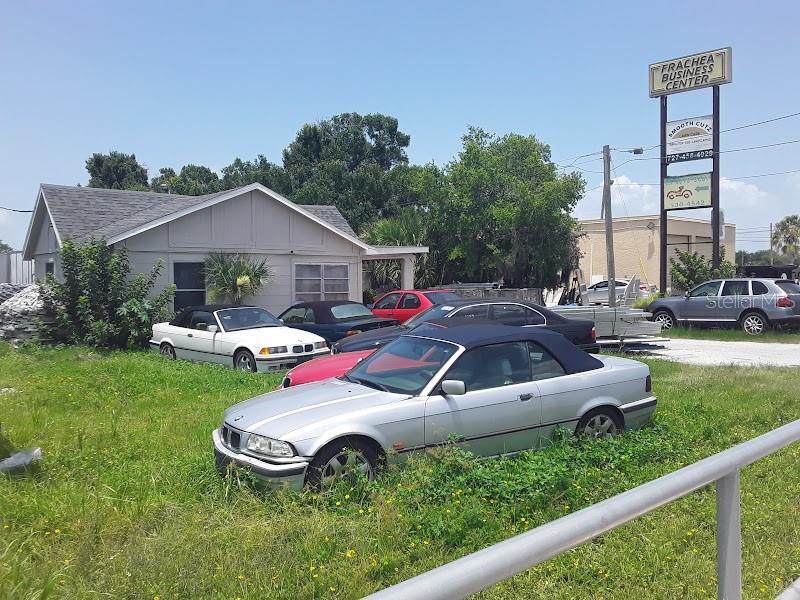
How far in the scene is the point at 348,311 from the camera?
14.9 metres

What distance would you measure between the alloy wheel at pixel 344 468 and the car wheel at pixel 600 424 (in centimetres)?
249

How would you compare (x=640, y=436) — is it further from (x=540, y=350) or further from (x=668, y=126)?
(x=668, y=126)

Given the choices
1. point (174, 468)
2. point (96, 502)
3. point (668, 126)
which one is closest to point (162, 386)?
point (174, 468)

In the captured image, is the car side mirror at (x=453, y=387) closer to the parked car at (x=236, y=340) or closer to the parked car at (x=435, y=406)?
the parked car at (x=435, y=406)

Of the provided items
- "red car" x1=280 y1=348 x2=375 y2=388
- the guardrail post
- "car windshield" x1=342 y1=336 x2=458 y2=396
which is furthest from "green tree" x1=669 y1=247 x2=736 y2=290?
the guardrail post

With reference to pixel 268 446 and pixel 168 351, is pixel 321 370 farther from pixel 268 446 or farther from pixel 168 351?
pixel 168 351

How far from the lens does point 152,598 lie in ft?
12.1

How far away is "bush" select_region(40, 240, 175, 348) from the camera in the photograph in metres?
15.6

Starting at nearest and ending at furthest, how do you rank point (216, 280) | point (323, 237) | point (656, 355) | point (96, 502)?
point (96, 502) → point (656, 355) → point (216, 280) → point (323, 237)

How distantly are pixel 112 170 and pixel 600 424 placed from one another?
56.8m

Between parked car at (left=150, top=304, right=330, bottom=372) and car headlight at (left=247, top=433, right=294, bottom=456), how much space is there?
6874mm

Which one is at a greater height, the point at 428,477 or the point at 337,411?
the point at 337,411

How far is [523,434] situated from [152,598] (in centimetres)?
371

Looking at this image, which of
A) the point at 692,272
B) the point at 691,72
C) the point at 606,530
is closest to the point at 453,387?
the point at 606,530
